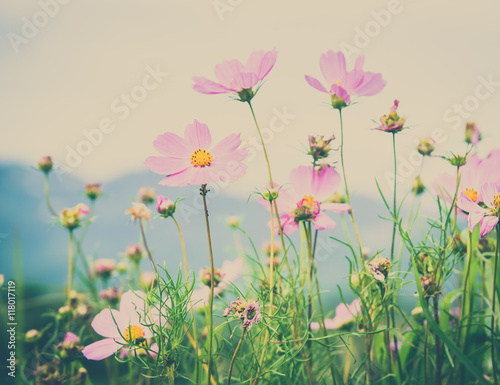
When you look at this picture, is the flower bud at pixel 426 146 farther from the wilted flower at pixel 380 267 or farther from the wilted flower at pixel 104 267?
the wilted flower at pixel 104 267

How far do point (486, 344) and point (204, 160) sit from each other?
0.52m

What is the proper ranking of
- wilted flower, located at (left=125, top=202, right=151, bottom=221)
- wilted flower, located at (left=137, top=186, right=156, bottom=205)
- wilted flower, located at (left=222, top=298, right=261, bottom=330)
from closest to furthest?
wilted flower, located at (left=222, top=298, right=261, bottom=330)
wilted flower, located at (left=125, top=202, right=151, bottom=221)
wilted flower, located at (left=137, top=186, right=156, bottom=205)

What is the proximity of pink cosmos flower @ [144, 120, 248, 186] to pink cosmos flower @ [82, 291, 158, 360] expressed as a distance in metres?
0.15

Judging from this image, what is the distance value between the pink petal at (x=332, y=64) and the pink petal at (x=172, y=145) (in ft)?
0.77

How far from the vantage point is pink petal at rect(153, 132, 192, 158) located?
0.52m

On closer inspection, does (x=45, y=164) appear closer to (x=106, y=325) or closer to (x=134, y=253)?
(x=134, y=253)

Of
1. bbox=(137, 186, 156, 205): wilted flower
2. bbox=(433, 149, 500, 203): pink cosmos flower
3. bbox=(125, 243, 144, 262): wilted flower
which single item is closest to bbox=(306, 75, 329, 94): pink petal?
bbox=(433, 149, 500, 203): pink cosmos flower

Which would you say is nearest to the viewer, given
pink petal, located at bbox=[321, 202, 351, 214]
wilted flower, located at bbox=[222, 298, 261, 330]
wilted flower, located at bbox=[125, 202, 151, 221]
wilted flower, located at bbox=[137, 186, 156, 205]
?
wilted flower, located at bbox=[222, 298, 261, 330]

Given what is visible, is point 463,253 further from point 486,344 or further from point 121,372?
point 121,372

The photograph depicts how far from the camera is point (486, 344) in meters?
0.64

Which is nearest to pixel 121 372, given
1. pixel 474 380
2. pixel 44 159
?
pixel 44 159

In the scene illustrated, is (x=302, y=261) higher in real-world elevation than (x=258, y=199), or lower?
lower

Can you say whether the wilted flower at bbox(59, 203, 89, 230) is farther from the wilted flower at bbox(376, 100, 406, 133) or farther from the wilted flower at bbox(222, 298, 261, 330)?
the wilted flower at bbox(376, 100, 406, 133)

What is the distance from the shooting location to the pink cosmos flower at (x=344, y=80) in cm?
55
